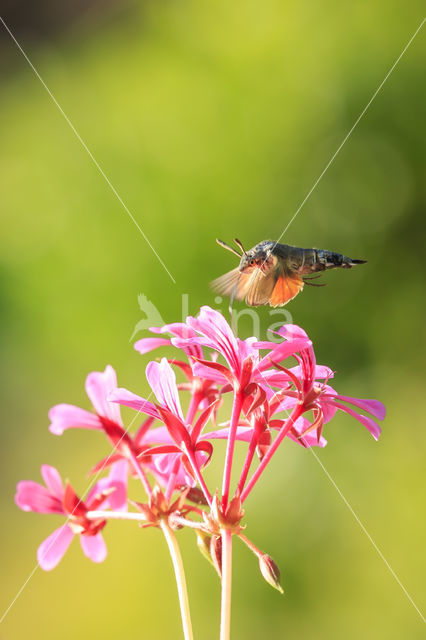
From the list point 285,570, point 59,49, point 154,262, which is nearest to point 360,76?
point 154,262

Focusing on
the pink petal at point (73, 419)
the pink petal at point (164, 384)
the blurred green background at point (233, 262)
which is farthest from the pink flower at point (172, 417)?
the blurred green background at point (233, 262)

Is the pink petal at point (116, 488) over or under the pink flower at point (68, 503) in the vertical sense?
over

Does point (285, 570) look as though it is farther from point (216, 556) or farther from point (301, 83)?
point (301, 83)

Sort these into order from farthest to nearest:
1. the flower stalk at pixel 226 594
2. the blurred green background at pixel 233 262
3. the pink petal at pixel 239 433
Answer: the blurred green background at pixel 233 262
the pink petal at pixel 239 433
the flower stalk at pixel 226 594

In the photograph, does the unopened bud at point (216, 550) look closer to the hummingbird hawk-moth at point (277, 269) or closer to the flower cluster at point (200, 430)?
the flower cluster at point (200, 430)

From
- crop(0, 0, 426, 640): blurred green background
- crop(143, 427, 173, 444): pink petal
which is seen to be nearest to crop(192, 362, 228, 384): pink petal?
crop(143, 427, 173, 444): pink petal
